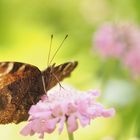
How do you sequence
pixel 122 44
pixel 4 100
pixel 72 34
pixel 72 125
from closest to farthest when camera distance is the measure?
pixel 72 125, pixel 4 100, pixel 122 44, pixel 72 34

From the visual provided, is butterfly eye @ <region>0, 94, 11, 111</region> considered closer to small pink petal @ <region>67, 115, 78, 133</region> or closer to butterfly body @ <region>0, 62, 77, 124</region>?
butterfly body @ <region>0, 62, 77, 124</region>

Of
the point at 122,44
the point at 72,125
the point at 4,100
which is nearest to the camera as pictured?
the point at 72,125

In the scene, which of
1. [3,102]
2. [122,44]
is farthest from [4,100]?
[122,44]

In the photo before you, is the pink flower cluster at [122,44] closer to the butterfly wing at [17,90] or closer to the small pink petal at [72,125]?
the butterfly wing at [17,90]

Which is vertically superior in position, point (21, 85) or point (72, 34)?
point (21, 85)

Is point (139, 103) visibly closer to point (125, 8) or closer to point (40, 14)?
point (125, 8)

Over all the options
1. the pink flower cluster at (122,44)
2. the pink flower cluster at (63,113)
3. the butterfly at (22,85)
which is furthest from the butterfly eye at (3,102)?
the pink flower cluster at (122,44)

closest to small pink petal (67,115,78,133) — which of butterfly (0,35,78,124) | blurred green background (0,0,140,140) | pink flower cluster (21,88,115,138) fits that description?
pink flower cluster (21,88,115,138)

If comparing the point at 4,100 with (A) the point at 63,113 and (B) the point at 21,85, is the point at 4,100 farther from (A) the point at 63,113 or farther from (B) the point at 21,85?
(A) the point at 63,113
